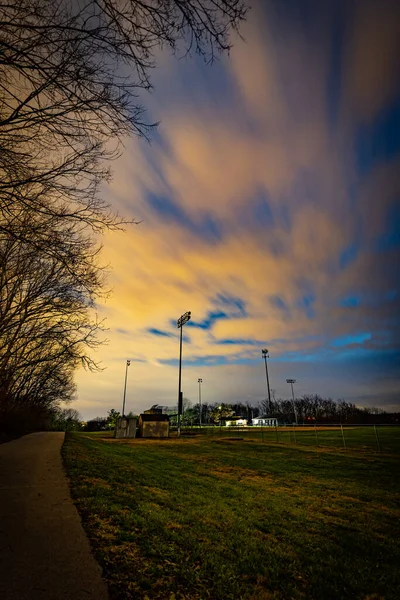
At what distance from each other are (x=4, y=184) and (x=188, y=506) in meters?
7.08

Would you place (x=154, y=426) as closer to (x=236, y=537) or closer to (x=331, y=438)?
(x=331, y=438)

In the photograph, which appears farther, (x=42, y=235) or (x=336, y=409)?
(x=336, y=409)

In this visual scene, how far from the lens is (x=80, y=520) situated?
14.7ft

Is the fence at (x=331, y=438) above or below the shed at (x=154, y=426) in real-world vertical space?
below

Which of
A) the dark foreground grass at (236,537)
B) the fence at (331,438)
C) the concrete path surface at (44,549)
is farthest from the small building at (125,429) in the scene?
the concrete path surface at (44,549)

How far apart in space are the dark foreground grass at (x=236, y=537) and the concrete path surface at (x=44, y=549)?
22 centimetres

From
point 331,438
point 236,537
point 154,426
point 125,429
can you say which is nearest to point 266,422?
point 331,438

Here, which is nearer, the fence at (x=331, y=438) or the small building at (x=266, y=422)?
the fence at (x=331, y=438)

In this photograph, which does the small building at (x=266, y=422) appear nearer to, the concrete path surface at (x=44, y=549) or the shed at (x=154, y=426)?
the shed at (x=154, y=426)

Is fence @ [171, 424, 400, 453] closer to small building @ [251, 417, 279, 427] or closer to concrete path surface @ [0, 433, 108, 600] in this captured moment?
concrete path surface @ [0, 433, 108, 600]

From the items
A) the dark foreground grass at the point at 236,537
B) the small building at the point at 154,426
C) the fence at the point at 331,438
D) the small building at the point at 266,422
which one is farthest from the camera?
the small building at the point at 266,422

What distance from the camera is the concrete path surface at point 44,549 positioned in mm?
2686

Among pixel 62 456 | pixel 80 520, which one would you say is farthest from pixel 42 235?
pixel 62 456

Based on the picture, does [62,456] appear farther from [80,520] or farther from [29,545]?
[29,545]
